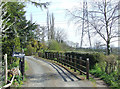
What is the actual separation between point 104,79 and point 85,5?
3.23m

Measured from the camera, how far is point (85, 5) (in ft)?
22.0

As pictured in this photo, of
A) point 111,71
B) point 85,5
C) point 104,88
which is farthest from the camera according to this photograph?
point 85,5

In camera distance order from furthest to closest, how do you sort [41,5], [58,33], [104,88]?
[58,33] < [41,5] < [104,88]

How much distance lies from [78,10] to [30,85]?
151 inches

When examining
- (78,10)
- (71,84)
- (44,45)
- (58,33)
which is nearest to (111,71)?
(71,84)

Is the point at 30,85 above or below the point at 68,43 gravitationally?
below

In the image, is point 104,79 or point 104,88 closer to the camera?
point 104,88

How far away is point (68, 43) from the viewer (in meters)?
19.2

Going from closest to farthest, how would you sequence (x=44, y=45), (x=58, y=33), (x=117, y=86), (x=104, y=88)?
1. (x=117, y=86)
2. (x=104, y=88)
3. (x=58, y=33)
4. (x=44, y=45)

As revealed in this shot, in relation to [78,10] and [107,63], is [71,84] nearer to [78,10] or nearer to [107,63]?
[107,63]

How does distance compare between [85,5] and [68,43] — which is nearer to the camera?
[85,5]

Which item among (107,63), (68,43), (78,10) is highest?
(78,10)

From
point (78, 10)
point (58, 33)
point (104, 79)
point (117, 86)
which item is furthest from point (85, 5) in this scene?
point (58, 33)

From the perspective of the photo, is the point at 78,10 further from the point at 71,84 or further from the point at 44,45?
the point at 44,45
